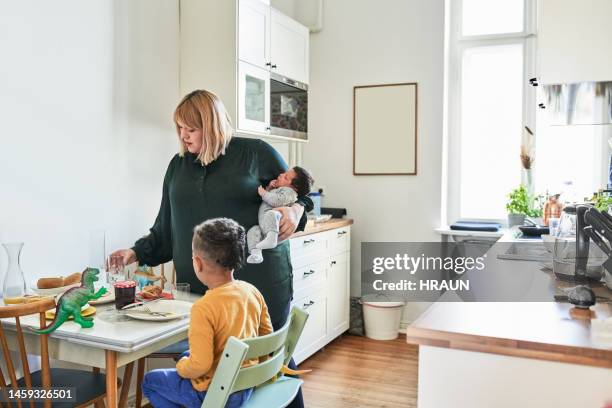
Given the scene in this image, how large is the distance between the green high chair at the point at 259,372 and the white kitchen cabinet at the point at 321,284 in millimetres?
1472

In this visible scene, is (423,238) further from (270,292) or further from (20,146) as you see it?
(20,146)

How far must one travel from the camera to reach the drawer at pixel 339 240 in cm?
394

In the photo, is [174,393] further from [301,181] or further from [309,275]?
[309,275]

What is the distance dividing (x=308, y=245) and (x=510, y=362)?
2.42 meters

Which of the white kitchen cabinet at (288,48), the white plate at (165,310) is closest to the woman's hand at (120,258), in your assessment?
the white plate at (165,310)

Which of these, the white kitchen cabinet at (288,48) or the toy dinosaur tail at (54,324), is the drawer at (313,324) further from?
the toy dinosaur tail at (54,324)

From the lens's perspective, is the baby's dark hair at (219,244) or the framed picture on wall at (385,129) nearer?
the baby's dark hair at (219,244)

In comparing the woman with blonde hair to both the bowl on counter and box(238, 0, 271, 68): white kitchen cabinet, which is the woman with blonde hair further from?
the bowl on counter

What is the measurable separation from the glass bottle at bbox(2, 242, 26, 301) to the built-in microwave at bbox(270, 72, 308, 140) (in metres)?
1.85

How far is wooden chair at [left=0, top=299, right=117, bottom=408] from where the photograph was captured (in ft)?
5.49

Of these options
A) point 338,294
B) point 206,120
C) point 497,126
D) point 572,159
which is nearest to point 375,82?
point 497,126

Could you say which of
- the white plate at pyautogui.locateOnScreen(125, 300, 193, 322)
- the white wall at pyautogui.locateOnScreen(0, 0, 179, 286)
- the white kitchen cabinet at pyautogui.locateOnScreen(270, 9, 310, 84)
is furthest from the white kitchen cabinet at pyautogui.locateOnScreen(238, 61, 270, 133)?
the white plate at pyautogui.locateOnScreen(125, 300, 193, 322)

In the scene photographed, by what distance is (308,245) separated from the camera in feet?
11.6

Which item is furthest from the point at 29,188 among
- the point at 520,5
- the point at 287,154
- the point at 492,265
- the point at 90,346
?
the point at 520,5
